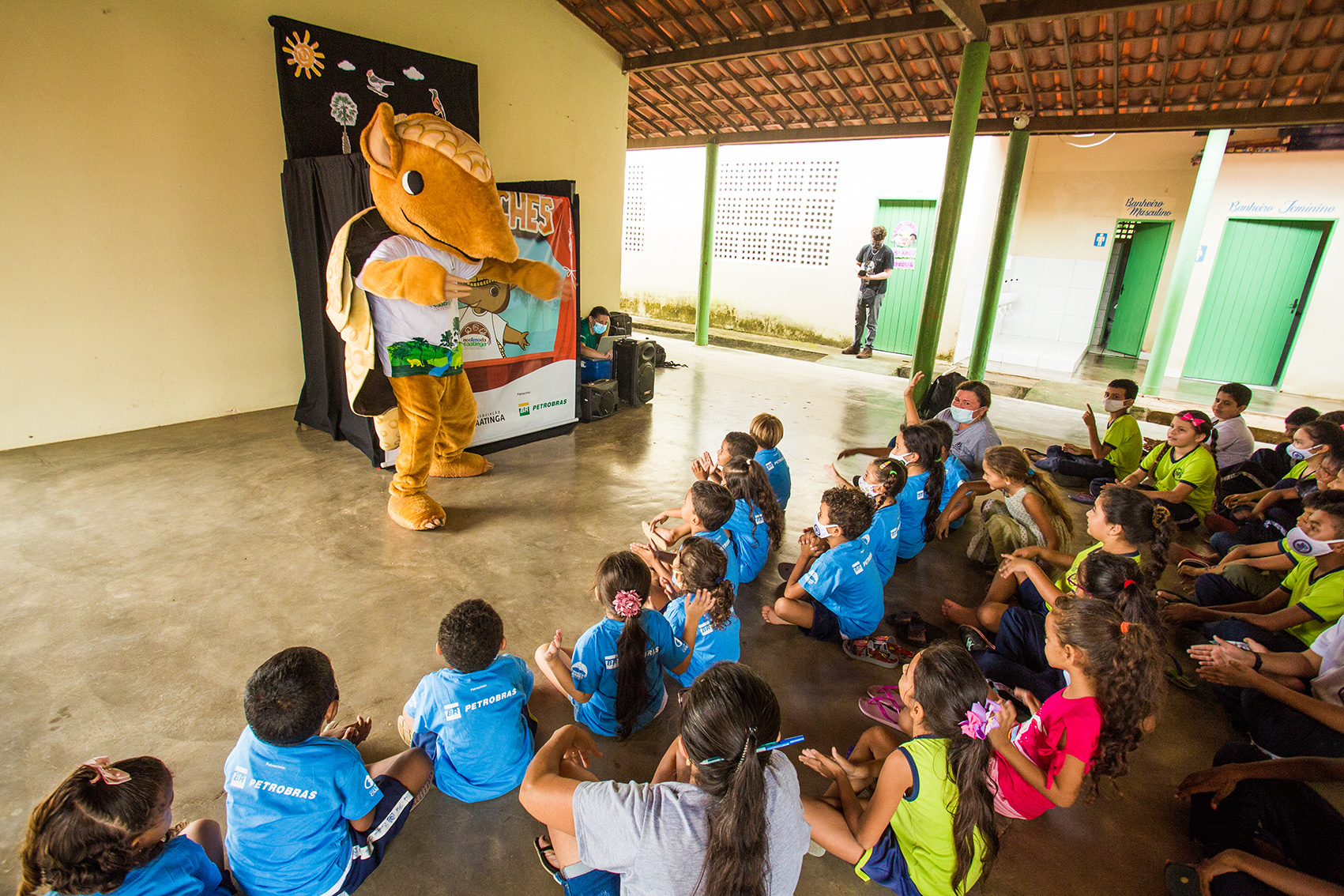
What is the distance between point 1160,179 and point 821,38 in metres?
7.54

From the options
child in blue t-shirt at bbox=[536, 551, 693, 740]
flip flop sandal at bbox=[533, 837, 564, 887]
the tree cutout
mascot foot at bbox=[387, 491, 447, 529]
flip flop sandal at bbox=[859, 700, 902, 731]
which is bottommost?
flip flop sandal at bbox=[533, 837, 564, 887]

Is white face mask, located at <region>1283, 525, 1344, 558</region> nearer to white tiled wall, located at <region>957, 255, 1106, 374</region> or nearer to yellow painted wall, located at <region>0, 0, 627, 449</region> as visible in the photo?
yellow painted wall, located at <region>0, 0, 627, 449</region>

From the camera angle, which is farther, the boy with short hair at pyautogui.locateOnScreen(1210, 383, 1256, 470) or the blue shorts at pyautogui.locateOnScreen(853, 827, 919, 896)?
the boy with short hair at pyautogui.locateOnScreen(1210, 383, 1256, 470)

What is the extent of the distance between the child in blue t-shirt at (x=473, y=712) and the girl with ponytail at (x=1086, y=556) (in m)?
1.99

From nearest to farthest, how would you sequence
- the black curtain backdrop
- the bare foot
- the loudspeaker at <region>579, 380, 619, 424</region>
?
the bare foot < the black curtain backdrop < the loudspeaker at <region>579, 380, 619, 424</region>

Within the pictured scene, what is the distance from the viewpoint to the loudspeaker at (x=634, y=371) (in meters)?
6.41

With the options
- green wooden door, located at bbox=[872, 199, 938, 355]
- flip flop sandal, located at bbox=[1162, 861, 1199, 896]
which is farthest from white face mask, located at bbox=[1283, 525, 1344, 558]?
green wooden door, located at bbox=[872, 199, 938, 355]

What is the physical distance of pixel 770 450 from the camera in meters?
3.83

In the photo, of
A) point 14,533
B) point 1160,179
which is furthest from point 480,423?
point 1160,179

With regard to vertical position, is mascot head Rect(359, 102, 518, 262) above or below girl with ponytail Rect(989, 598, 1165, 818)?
above

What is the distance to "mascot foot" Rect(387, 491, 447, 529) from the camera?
12.2ft

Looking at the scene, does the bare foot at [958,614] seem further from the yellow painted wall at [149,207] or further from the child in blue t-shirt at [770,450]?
the yellow painted wall at [149,207]

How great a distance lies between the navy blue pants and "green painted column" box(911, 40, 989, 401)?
16.7 feet

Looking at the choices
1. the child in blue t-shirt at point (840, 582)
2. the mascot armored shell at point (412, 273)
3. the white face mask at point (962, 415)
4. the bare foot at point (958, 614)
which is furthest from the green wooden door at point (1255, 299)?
the mascot armored shell at point (412, 273)
